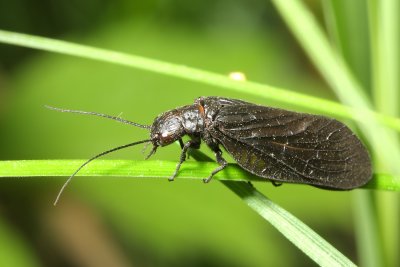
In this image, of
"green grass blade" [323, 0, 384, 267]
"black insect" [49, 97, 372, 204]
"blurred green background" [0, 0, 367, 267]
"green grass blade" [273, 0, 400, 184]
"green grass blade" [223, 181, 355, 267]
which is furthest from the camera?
"blurred green background" [0, 0, 367, 267]

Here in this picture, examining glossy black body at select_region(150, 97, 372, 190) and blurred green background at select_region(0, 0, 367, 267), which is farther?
blurred green background at select_region(0, 0, 367, 267)

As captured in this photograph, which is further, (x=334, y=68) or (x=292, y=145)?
(x=292, y=145)

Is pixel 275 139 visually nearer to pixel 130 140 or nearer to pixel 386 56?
pixel 386 56

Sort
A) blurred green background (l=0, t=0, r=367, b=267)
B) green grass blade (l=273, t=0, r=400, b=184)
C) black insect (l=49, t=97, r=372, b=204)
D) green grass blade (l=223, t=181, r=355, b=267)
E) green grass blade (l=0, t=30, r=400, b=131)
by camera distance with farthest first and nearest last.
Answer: blurred green background (l=0, t=0, r=367, b=267)
black insect (l=49, t=97, r=372, b=204)
green grass blade (l=273, t=0, r=400, b=184)
green grass blade (l=0, t=30, r=400, b=131)
green grass blade (l=223, t=181, r=355, b=267)

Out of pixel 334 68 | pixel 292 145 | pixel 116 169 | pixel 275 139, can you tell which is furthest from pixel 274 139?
pixel 116 169

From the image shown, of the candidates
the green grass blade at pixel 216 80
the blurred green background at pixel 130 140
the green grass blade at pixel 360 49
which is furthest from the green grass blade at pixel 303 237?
the blurred green background at pixel 130 140

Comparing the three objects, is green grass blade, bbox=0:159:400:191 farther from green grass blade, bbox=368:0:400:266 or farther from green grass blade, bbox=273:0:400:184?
green grass blade, bbox=368:0:400:266

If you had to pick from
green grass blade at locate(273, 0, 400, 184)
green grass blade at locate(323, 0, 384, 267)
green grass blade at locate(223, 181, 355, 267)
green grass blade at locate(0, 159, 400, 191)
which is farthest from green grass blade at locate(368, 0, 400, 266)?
green grass blade at locate(223, 181, 355, 267)

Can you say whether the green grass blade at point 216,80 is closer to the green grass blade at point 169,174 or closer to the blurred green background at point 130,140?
the green grass blade at point 169,174
